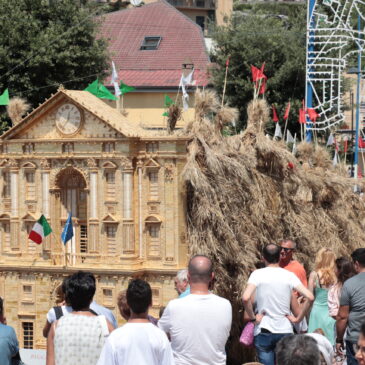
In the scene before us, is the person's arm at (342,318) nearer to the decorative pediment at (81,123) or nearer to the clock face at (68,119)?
the decorative pediment at (81,123)

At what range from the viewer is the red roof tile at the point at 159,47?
48.2 meters

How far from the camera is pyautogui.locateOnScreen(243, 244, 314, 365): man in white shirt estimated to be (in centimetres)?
1211

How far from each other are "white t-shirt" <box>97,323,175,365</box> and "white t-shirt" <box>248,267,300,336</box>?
315 centimetres

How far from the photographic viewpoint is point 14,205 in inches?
774

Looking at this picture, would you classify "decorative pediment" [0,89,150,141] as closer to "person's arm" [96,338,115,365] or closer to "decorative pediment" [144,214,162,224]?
"decorative pediment" [144,214,162,224]

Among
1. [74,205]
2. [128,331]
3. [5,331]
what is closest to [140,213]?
[74,205]

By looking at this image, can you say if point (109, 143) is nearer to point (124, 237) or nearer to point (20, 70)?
point (124, 237)

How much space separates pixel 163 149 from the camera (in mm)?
18547

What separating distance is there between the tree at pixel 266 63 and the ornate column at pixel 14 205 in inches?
887

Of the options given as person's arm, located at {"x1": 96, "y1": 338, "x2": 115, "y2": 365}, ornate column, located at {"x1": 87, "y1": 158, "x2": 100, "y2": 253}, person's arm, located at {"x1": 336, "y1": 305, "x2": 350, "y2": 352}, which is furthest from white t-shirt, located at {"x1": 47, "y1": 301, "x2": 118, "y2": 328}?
ornate column, located at {"x1": 87, "y1": 158, "x2": 100, "y2": 253}

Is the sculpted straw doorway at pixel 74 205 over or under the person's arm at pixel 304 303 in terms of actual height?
over

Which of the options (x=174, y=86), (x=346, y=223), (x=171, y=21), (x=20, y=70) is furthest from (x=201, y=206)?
(x=171, y=21)

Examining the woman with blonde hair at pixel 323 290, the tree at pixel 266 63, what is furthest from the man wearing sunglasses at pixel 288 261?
the tree at pixel 266 63

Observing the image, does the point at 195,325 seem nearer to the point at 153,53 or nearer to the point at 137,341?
the point at 137,341
